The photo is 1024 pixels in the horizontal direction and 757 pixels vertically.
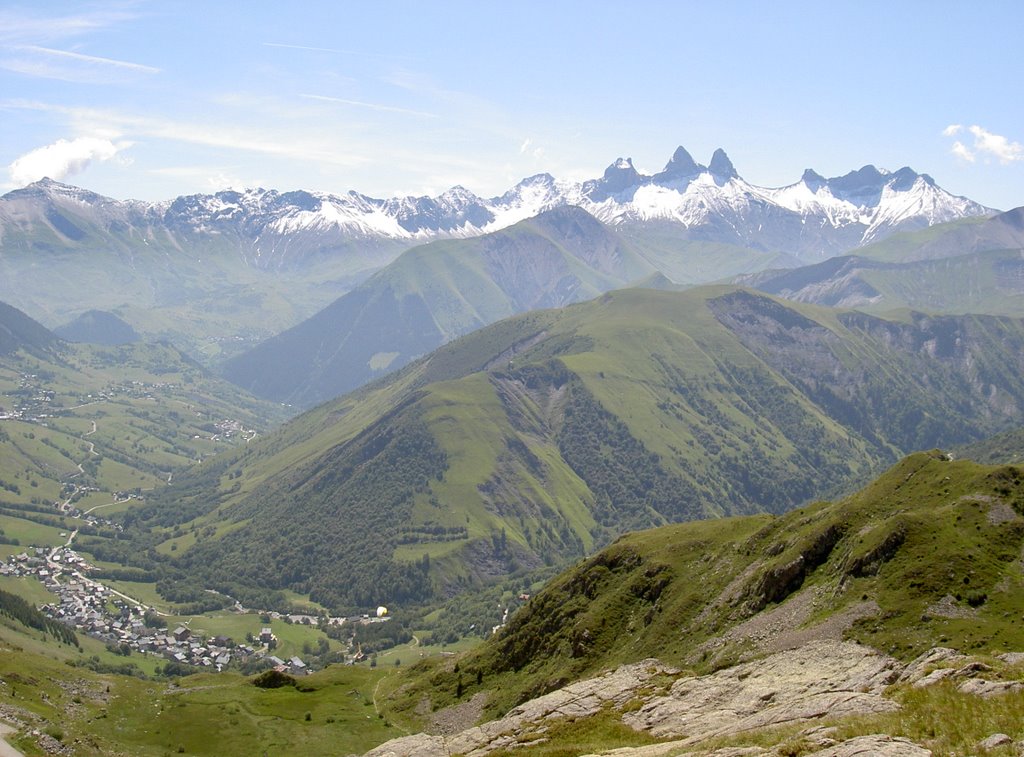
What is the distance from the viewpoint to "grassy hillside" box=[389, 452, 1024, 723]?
296ft

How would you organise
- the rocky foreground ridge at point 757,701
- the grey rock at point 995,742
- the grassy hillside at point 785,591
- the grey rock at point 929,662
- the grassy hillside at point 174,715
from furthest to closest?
the grassy hillside at point 174,715 < the grassy hillside at point 785,591 < the grey rock at point 929,662 < the rocky foreground ridge at point 757,701 < the grey rock at point 995,742

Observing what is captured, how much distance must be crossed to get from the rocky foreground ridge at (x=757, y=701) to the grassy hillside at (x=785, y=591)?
6.09 metres

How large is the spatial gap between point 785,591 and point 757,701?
3898 cm

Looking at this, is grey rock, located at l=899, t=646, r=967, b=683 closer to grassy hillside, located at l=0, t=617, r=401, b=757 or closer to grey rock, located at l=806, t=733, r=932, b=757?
grey rock, located at l=806, t=733, r=932, b=757

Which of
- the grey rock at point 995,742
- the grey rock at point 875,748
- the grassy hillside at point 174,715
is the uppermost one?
the grey rock at point 995,742

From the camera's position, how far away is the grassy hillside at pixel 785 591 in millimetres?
90250

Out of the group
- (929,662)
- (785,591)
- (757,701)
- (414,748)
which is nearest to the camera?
(929,662)

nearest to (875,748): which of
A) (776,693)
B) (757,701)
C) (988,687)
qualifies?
(988,687)

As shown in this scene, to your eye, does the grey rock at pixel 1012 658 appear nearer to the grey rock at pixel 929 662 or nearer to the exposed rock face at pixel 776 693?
the grey rock at pixel 929 662

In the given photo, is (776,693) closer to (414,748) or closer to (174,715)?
(414,748)

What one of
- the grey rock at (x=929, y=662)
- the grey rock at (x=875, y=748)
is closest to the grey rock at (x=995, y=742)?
the grey rock at (x=875, y=748)

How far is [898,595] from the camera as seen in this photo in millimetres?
92875

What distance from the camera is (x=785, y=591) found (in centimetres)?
10775

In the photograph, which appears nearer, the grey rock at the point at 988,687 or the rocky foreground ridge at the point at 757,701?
the grey rock at the point at 988,687
